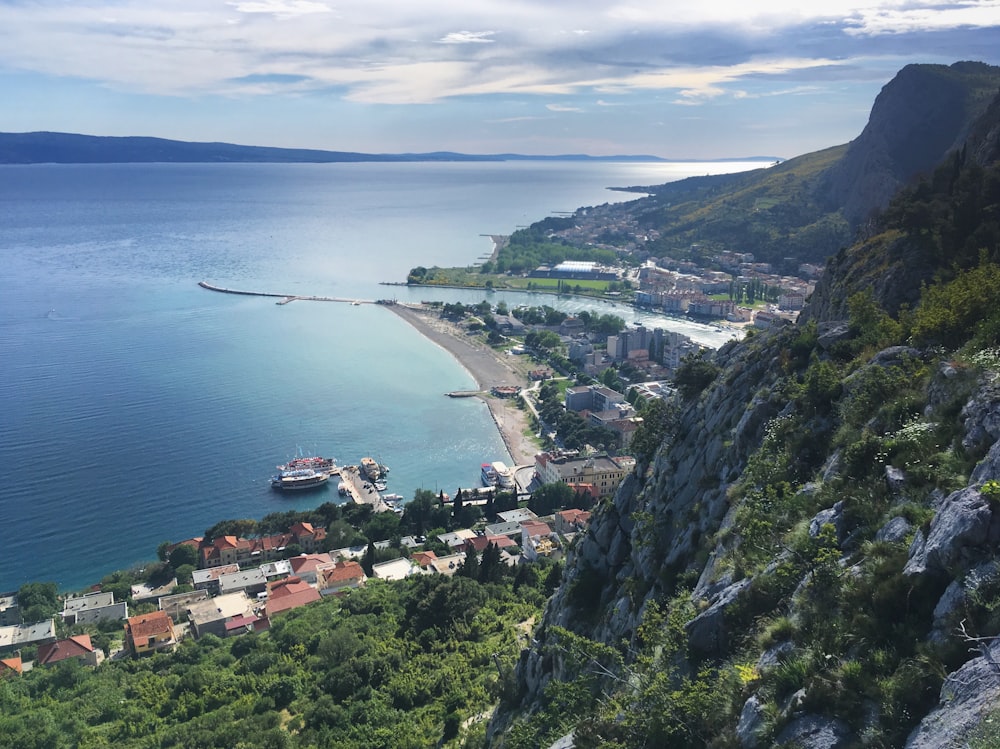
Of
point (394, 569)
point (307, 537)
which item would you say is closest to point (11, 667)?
point (307, 537)

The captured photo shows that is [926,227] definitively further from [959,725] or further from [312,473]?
[312,473]

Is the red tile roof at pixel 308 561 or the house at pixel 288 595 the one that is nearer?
the house at pixel 288 595

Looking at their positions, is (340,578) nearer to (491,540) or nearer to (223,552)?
(223,552)

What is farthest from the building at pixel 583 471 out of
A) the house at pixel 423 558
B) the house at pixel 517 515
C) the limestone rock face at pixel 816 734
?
the limestone rock face at pixel 816 734

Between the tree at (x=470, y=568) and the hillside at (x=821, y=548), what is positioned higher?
the hillside at (x=821, y=548)

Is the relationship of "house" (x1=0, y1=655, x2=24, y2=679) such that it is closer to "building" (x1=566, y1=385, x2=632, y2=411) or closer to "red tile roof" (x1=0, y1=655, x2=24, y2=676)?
"red tile roof" (x1=0, y1=655, x2=24, y2=676)

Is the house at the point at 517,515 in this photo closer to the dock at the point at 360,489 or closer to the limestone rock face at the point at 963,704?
the dock at the point at 360,489
